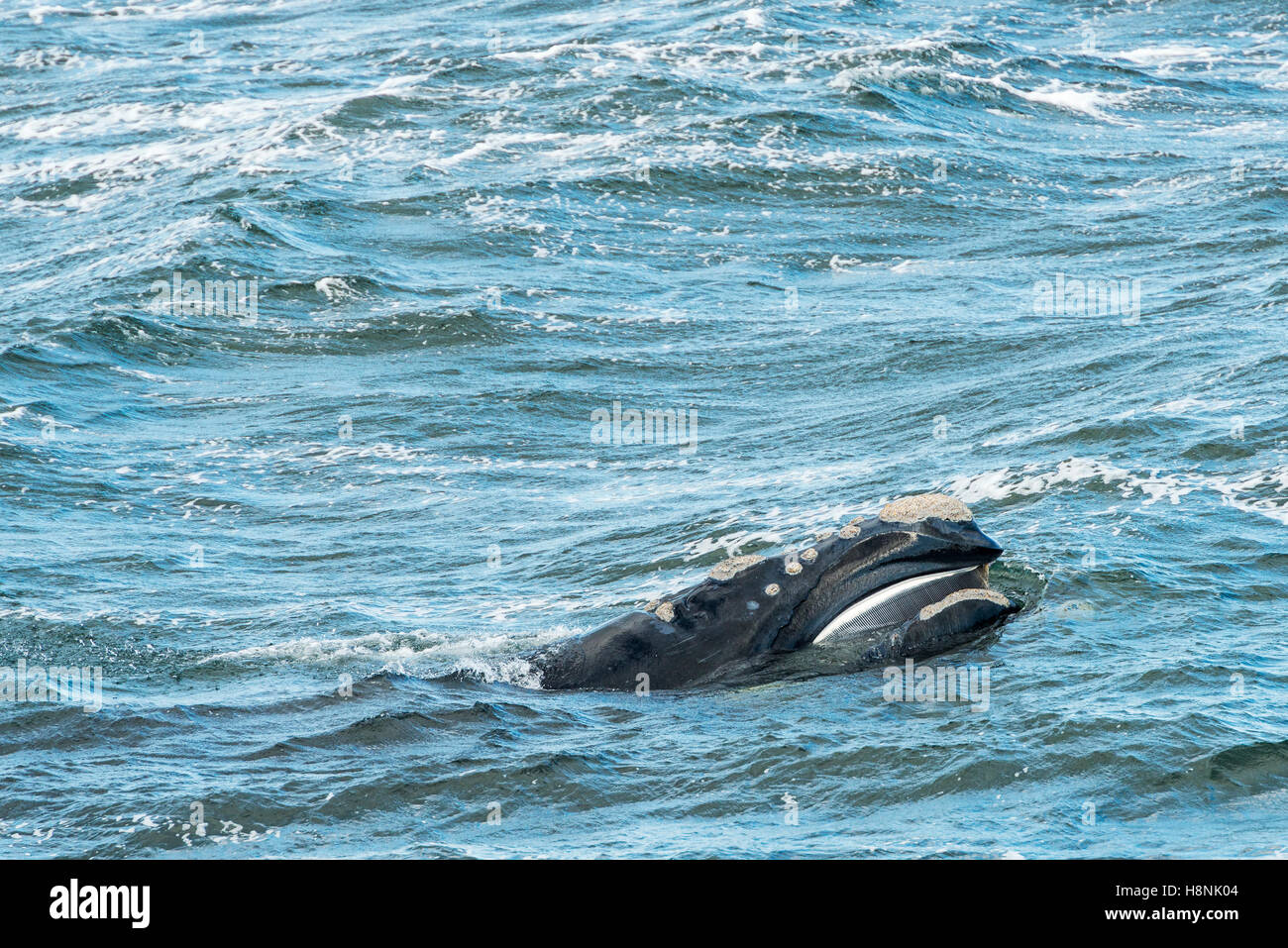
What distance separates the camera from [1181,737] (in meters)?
9.45

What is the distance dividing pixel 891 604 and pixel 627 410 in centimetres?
1164

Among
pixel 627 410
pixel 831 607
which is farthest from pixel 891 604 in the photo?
pixel 627 410

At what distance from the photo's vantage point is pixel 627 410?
69.2 feet

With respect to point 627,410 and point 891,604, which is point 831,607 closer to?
point 891,604

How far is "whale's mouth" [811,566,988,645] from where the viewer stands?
9648mm

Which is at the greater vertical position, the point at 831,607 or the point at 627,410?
the point at 627,410

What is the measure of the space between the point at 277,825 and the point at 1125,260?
20373 mm

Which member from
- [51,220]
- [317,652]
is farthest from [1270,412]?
[51,220]

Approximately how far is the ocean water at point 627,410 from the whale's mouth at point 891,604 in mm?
314

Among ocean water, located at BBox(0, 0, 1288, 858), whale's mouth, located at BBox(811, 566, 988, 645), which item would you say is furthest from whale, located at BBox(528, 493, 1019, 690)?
ocean water, located at BBox(0, 0, 1288, 858)

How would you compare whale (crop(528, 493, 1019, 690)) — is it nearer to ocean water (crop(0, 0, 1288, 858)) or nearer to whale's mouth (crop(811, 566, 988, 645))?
whale's mouth (crop(811, 566, 988, 645))

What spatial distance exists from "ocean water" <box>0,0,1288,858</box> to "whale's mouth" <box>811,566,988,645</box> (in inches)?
12.3

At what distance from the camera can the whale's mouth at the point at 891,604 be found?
31.7ft

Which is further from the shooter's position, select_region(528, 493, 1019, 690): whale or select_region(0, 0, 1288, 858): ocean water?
select_region(528, 493, 1019, 690): whale
